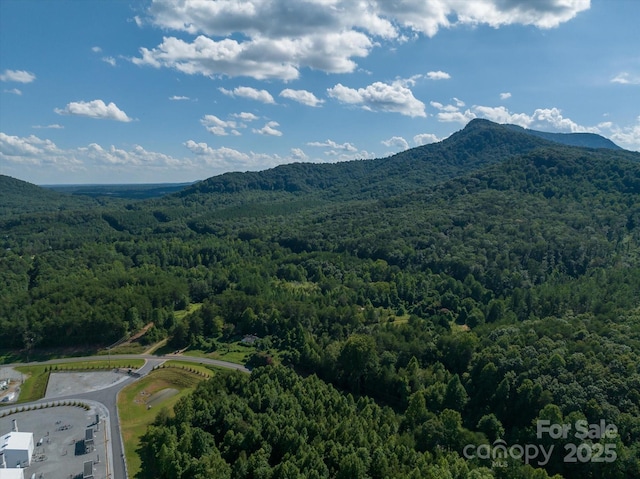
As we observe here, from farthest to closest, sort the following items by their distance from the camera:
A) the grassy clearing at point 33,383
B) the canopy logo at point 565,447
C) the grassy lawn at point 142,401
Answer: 1. the grassy clearing at point 33,383
2. the grassy lawn at point 142,401
3. the canopy logo at point 565,447

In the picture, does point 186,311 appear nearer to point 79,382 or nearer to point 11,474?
point 79,382

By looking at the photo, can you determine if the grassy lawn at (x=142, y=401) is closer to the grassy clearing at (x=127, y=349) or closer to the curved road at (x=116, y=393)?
the curved road at (x=116, y=393)

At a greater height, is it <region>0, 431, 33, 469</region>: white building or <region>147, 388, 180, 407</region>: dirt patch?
<region>0, 431, 33, 469</region>: white building

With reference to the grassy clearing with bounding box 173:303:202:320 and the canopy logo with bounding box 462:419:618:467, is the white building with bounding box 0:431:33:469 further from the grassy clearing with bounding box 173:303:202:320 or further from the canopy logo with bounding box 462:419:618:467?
the grassy clearing with bounding box 173:303:202:320

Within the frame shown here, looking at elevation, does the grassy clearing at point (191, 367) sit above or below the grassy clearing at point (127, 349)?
below

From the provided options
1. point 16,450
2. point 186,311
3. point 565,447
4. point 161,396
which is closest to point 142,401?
point 161,396

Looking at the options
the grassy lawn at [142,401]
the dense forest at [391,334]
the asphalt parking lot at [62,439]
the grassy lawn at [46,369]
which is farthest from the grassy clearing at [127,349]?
the asphalt parking lot at [62,439]

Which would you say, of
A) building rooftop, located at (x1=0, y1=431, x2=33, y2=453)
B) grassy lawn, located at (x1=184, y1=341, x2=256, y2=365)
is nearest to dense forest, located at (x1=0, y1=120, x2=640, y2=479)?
grassy lawn, located at (x1=184, y1=341, x2=256, y2=365)

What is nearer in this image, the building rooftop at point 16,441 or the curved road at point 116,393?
the building rooftop at point 16,441
